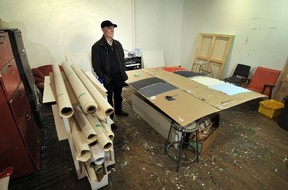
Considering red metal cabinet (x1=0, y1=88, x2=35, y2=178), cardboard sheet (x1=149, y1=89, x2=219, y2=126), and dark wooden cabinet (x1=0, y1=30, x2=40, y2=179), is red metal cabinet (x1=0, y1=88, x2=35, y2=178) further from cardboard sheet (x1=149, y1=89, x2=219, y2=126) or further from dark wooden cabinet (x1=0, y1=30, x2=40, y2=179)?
cardboard sheet (x1=149, y1=89, x2=219, y2=126)

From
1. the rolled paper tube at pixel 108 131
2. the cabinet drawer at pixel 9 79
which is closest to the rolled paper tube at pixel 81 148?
the rolled paper tube at pixel 108 131

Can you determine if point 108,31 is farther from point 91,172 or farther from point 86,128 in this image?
point 91,172

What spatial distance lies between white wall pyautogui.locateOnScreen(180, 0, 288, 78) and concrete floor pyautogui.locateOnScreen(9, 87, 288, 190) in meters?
1.44

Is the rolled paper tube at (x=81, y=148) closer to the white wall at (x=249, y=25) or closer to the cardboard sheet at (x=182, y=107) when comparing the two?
the cardboard sheet at (x=182, y=107)

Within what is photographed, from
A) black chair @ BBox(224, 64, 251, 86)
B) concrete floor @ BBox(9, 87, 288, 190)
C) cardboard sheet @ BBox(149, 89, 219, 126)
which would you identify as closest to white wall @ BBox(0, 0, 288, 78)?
black chair @ BBox(224, 64, 251, 86)

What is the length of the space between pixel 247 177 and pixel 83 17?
13.2 feet

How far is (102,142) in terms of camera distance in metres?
1.27

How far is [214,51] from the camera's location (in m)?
4.10

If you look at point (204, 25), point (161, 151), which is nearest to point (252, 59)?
point (204, 25)

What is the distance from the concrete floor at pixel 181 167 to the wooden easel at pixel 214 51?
1.85m

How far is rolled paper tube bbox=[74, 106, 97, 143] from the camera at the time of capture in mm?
1268

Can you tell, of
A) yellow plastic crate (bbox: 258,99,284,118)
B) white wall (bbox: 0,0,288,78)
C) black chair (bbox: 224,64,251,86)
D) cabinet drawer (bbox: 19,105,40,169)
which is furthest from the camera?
black chair (bbox: 224,64,251,86)

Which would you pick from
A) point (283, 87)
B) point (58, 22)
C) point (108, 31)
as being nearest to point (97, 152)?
point (108, 31)

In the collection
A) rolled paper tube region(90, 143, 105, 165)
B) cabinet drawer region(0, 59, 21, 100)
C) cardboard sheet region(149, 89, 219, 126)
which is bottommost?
rolled paper tube region(90, 143, 105, 165)
